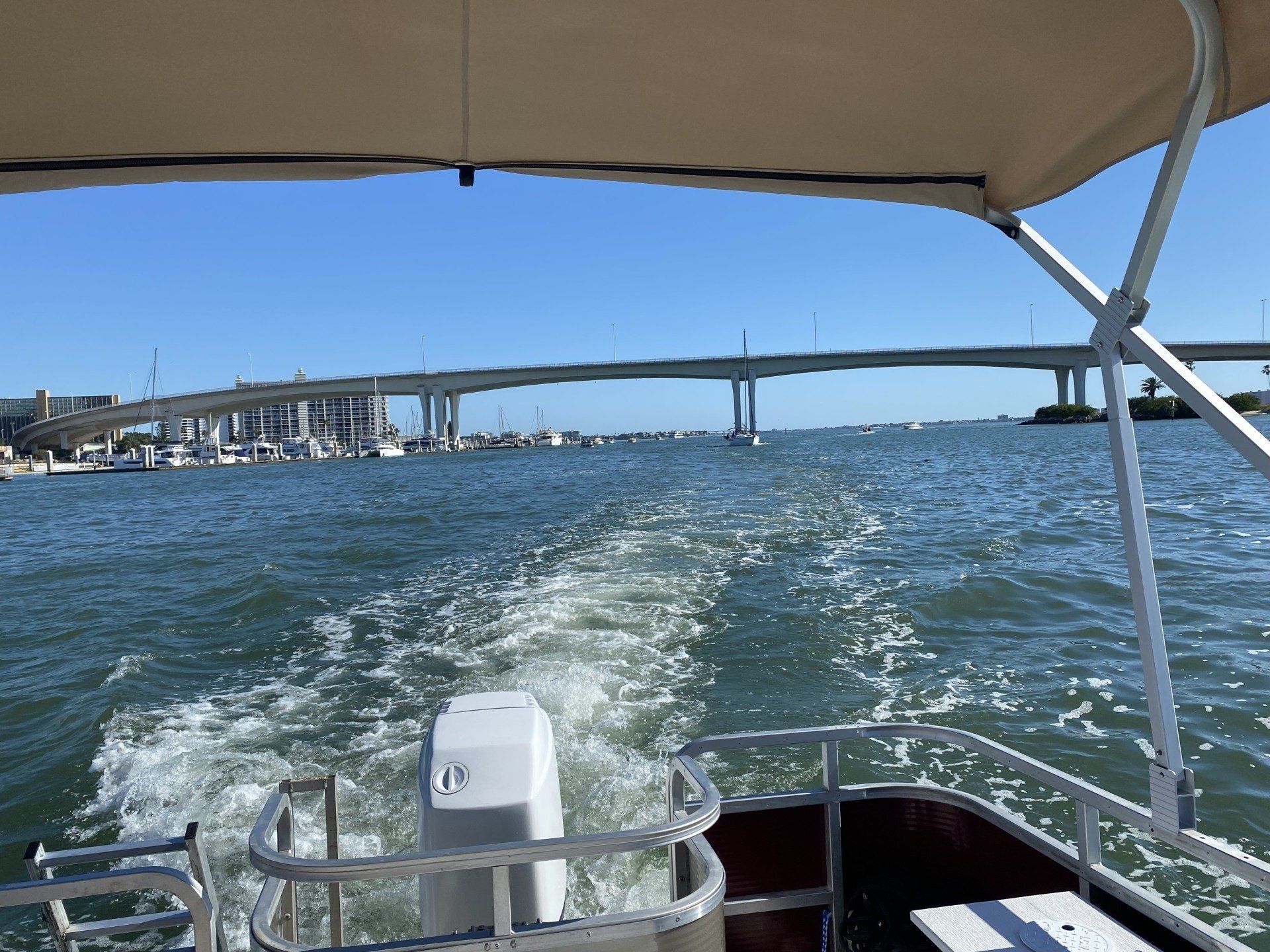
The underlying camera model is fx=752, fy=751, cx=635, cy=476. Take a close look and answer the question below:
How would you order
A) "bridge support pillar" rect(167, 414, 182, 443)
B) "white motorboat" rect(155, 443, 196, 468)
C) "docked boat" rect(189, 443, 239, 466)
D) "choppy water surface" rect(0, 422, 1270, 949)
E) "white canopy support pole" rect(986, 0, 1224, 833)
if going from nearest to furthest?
"white canopy support pole" rect(986, 0, 1224, 833) → "choppy water surface" rect(0, 422, 1270, 949) → "bridge support pillar" rect(167, 414, 182, 443) → "white motorboat" rect(155, 443, 196, 468) → "docked boat" rect(189, 443, 239, 466)

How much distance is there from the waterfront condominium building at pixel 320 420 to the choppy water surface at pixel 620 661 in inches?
4705

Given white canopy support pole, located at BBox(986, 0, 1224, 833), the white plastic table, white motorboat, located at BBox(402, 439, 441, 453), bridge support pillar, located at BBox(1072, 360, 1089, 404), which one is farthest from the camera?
white motorboat, located at BBox(402, 439, 441, 453)

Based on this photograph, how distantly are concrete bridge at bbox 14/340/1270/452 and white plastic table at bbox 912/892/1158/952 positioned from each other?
55.3 m

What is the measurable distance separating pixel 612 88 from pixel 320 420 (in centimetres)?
15100

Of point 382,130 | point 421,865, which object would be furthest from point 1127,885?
point 382,130

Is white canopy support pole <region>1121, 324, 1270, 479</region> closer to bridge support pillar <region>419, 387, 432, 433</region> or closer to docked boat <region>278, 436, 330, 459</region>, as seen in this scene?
bridge support pillar <region>419, 387, 432, 433</region>

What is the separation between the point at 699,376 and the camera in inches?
2463

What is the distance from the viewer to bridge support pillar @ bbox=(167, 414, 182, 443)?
62406mm

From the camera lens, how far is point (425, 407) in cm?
6384

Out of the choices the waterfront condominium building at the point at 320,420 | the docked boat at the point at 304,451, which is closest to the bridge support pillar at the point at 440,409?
the docked boat at the point at 304,451

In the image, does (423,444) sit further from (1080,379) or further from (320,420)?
(320,420)

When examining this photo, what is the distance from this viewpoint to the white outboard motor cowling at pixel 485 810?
1804mm

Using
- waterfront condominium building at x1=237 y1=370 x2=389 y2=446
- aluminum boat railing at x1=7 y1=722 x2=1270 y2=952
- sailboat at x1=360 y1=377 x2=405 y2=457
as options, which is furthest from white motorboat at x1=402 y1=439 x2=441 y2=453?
aluminum boat railing at x1=7 y1=722 x2=1270 y2=952

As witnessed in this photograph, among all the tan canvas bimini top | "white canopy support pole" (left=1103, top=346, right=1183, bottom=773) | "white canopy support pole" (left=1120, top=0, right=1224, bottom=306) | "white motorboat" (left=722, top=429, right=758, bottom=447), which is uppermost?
"white motorboat" (left=722, top=429, right=758, bottom=447)
